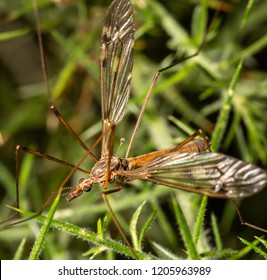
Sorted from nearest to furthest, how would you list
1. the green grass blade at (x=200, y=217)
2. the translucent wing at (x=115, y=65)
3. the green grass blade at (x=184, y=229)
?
1. the green grass blade at (x=184, y=229)
2. the green grass blade at (x=200, y=217)
3. the translucent wing at (x=115, y=65)

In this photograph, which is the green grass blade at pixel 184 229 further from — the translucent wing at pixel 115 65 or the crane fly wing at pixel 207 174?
the translucent wing at pixel 115 65

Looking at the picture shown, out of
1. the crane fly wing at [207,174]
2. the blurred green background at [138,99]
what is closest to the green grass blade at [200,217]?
the crane fly wing at [207,174]

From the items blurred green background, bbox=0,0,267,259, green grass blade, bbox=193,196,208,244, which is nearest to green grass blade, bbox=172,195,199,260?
green grass blade, bbox=193,196,208,244

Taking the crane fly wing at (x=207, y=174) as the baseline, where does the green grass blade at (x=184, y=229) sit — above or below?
below

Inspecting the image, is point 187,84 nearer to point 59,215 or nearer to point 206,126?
point 206,126

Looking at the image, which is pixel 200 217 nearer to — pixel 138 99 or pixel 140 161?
pixel 140 161
